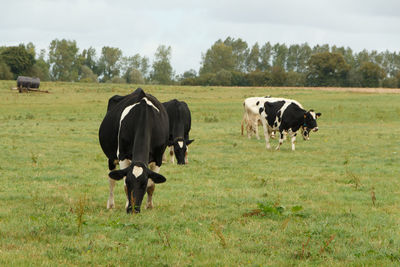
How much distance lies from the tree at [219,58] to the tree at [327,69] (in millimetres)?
40146

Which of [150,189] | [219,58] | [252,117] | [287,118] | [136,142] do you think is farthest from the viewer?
[219,58]

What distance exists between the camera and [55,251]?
671 cm

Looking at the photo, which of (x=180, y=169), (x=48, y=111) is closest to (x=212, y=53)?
(x=48, y=111)

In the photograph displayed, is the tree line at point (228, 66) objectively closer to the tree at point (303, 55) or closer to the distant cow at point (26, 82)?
the tree at point (303, 55)

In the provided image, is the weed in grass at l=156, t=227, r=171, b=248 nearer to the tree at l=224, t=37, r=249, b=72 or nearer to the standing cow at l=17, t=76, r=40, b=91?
the standing cow at l=17, t=76, r=40, b=91

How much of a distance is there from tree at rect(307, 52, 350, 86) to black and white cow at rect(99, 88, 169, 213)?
9624cm

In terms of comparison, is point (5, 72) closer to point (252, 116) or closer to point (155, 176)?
point (252, 116)

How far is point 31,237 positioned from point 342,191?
736 centimetres

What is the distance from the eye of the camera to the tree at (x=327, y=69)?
103500mm

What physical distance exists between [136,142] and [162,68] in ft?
481

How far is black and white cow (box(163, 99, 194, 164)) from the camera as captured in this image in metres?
16.3

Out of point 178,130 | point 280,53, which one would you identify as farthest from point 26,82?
point 280,53

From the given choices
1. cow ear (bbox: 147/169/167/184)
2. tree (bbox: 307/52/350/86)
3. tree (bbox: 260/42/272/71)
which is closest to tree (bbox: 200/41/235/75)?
tree (bbox: 260/42/272/71)

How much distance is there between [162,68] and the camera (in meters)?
154
